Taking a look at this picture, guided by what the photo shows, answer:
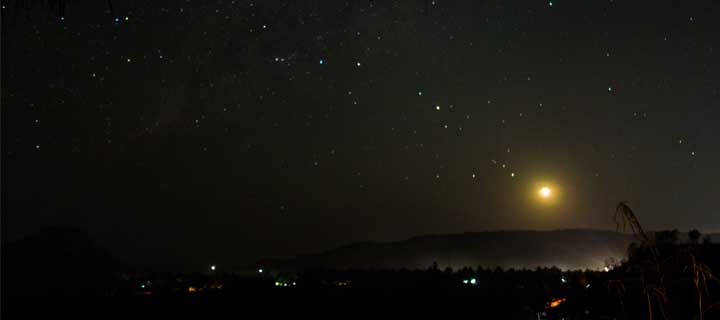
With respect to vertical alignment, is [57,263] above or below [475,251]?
below

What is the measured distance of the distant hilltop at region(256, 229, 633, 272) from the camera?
114312 millimetres

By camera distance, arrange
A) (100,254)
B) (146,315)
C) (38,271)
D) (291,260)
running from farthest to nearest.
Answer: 1. (291,260)
2. (100,254)
3. (38,271)
4. (146,315)

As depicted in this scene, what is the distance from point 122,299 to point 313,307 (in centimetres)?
357

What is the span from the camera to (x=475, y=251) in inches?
4995

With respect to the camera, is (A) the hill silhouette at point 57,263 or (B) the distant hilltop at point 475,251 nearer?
(A) the hill silhouette at point 57,263

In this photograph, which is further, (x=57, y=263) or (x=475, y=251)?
(x=475, y=251)

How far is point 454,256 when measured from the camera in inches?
4936

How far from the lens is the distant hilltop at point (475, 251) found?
375 ft

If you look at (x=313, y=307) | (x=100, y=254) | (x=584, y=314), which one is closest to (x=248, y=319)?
(x=313, y=307)

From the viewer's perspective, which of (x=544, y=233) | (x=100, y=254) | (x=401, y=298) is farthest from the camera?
(x=544, y=233)

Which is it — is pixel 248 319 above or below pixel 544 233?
below

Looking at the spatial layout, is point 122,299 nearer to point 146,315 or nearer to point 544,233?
point 146,315

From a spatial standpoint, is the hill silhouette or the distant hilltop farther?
the distant hilltop

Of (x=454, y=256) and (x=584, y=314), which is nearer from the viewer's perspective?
(x=584, y=314)
